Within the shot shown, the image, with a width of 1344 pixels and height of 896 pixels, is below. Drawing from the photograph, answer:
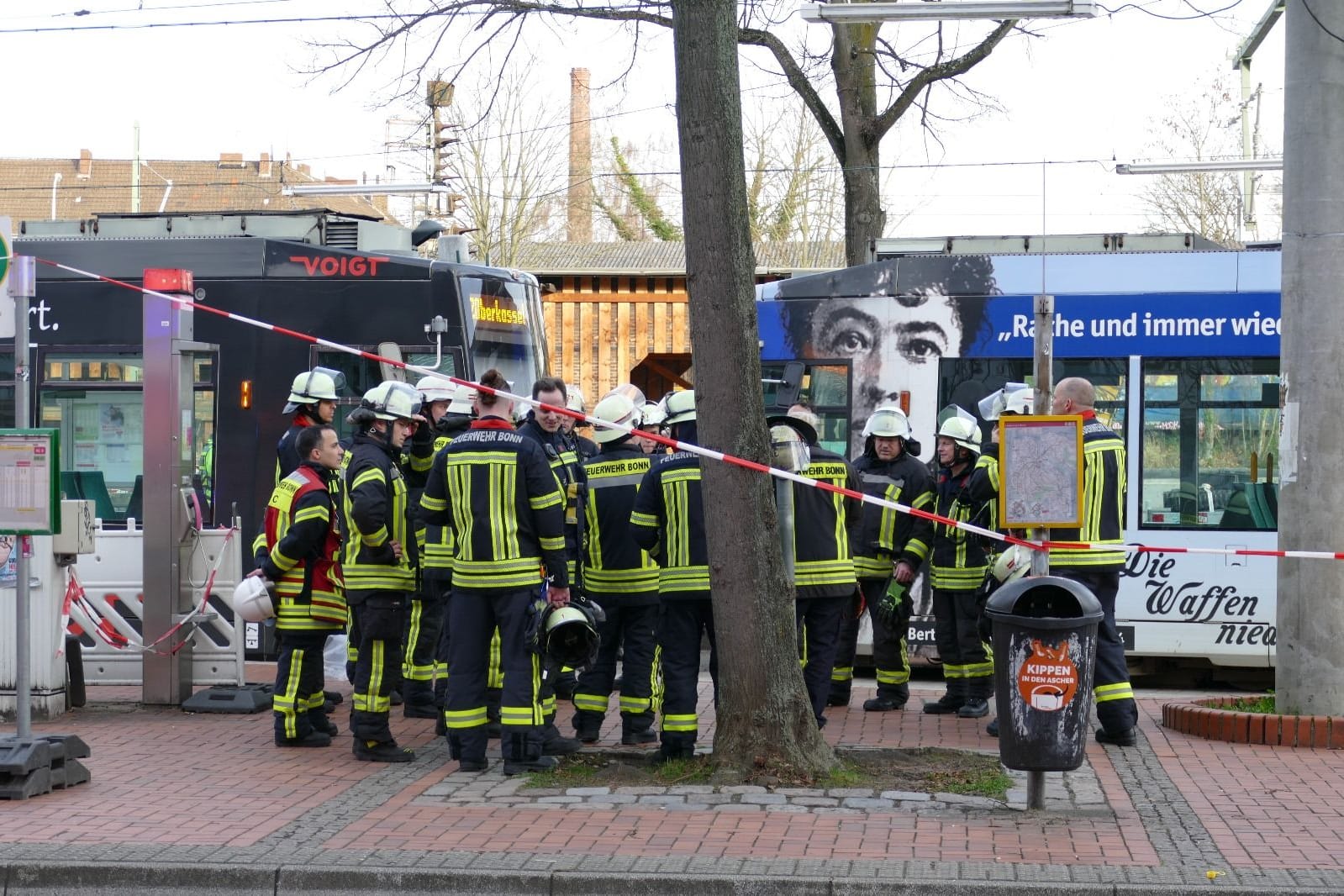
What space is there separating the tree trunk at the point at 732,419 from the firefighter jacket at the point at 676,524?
0.44 metres

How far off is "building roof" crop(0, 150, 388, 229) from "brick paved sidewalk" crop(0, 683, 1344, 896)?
155ft

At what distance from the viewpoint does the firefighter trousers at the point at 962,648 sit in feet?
32.7

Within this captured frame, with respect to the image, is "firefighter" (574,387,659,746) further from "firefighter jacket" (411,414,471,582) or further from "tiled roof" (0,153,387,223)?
"tiled roof" (0,153,387,223)

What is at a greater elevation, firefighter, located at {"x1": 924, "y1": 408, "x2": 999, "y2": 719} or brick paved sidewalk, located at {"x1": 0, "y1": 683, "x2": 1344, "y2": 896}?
firefighter, located at {"x1": 924, "y1": 408, "x2": 999, "y2": 719}

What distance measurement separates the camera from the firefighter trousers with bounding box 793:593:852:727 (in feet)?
28.8

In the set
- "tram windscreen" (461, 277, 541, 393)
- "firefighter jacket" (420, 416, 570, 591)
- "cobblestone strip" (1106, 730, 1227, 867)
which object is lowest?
"cobblestone strip" (1106, 730, 1227, 867)

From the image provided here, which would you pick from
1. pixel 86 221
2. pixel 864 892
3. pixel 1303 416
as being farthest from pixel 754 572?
pixel 86 221

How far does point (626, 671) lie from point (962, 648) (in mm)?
2298

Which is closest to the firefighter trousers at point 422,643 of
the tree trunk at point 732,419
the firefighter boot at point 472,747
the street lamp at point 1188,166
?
the firefighter boot at point 472,747

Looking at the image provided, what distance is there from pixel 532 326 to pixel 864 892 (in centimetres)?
897

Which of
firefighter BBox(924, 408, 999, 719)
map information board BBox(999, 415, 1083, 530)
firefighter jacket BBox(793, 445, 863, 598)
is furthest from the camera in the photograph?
firefighter BBox(924, 408, 999, 719)

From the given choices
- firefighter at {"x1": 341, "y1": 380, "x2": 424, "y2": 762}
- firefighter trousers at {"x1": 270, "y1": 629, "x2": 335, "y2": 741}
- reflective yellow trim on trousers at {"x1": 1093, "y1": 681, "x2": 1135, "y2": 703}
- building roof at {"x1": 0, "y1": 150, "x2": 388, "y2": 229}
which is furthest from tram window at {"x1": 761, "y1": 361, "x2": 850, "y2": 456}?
building roof at {"x1": 0, "y1": 150, "x2": 388, "y2": 229}

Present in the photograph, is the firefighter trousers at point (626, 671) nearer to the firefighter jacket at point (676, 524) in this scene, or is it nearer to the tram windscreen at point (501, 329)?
the firefighter jacket at point (676, 524)

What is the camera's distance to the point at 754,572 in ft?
25.0
